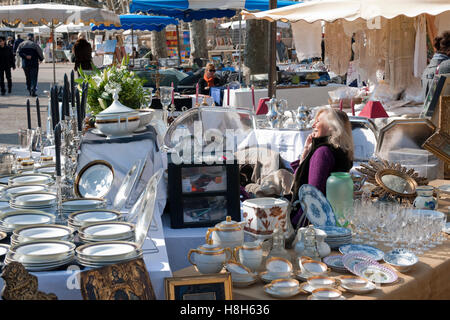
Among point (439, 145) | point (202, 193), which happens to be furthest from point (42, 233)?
point (439, 145)

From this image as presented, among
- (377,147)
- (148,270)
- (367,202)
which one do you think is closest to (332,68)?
(377,147)

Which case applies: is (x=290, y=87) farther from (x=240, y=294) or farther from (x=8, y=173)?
(x=240, y=294)

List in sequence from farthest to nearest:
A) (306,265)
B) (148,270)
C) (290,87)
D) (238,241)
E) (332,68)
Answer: (290,87) → (332,68) → (238,241) → (306,265) → (148,270)

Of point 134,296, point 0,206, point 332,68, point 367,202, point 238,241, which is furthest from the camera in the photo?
point 332,68

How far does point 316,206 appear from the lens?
9.56ft

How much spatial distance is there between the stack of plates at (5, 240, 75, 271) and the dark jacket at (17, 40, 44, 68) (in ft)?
42.0

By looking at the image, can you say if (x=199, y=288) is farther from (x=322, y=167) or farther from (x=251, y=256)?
(x=322, y=167)

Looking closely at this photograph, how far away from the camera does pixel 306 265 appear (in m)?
2.39

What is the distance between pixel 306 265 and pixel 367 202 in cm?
85

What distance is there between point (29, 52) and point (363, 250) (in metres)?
13.1

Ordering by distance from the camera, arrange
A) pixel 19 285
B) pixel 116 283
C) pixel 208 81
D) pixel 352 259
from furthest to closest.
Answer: pixel 208 81, pixel 352 259, pixel 116 283, pixel 19 285

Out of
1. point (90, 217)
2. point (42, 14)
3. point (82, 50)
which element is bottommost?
point (90, 217)

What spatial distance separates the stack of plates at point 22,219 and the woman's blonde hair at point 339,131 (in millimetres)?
1616

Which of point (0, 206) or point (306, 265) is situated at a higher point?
point (0, 206)
